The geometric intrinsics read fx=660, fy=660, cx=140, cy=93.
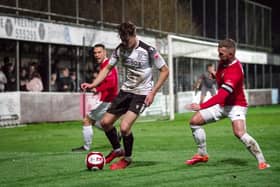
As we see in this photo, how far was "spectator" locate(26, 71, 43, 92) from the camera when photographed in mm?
23875

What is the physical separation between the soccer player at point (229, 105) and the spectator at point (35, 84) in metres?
14.3

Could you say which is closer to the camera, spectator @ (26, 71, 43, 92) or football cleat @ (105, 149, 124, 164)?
football cleat @ (105, 149, 124, 164)

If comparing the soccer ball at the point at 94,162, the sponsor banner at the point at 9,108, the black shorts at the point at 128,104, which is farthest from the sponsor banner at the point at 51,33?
the soccer ball at the point at 94,162

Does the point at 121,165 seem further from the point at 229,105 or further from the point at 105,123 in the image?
the point at 229,105

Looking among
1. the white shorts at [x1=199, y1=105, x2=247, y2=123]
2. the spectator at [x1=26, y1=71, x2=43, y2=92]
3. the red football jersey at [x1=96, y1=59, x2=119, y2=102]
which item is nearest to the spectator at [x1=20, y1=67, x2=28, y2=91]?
the spectator at [x1=26, y1=71, x2=43, y2=92]

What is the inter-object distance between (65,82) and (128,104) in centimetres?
1578

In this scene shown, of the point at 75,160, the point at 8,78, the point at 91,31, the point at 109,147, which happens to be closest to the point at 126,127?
the point at 75,160

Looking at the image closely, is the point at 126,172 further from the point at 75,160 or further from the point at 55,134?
the point at 55,134

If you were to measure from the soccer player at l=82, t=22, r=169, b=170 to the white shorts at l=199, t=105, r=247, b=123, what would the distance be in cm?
85

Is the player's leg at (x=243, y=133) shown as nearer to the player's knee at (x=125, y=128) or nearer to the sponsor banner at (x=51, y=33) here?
the player's knee at (x=125, y=128)

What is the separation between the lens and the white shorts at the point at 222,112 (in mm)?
9973

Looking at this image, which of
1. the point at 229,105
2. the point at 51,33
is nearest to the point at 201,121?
the point at 229,105

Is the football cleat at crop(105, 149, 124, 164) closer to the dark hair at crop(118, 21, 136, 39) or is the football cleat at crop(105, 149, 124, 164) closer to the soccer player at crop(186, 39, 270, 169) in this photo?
the soccer player at crop(186, 39, 270, 169)

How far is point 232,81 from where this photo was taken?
31.7 ft
